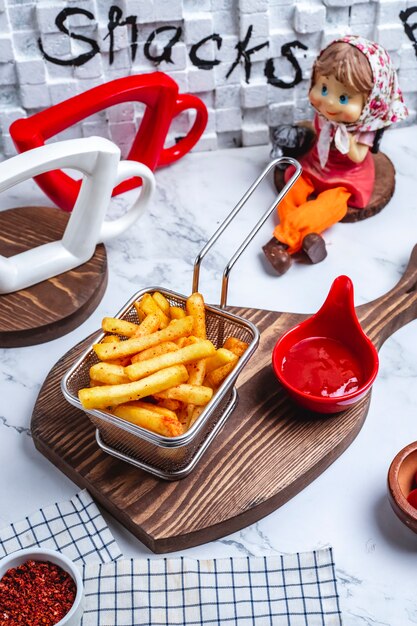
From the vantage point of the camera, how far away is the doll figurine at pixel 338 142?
61.6 inches

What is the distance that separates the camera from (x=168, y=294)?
4.50 ft

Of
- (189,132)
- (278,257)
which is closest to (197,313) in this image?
(278,257)

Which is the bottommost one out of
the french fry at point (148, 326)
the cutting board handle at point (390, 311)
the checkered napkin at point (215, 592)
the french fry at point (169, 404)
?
the checkered napkin at point (215, 592)

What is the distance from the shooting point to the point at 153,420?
44.9 inches

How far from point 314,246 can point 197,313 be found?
41 cm

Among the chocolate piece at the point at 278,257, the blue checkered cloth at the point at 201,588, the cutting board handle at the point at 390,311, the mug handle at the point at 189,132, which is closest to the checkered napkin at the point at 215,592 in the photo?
the blue checkered cloth at the point at 201,588

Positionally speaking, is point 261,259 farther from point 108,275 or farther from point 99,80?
point 99,80

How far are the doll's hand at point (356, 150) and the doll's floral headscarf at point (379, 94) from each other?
0.03 meters

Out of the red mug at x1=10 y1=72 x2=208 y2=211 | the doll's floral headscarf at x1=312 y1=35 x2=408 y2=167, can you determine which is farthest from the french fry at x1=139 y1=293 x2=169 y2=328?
the doll's floral headscarf at x1=312 y1=35 x2=408 y2=167

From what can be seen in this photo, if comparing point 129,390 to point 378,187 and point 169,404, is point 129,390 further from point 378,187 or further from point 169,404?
point 378,187

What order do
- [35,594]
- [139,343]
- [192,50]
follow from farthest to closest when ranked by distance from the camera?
[192,50]
[139,343]
[35,594]

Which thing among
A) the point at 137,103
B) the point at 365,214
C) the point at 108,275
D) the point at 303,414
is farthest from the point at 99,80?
the point at 303,414

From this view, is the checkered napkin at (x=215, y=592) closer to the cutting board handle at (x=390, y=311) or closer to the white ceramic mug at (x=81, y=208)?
the cutting board handle at (x=390, y=311)

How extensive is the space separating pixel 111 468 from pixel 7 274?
1.46 feet
